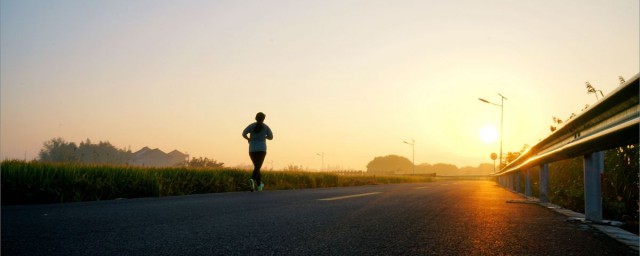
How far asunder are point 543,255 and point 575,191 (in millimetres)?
5818

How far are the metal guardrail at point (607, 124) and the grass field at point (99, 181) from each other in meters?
9.00

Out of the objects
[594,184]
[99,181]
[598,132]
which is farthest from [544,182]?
[99,181]

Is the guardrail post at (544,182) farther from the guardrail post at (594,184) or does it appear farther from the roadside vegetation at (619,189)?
the guardrail post at (594,184)

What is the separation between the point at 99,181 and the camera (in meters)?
10.4

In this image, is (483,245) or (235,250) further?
(483,245)

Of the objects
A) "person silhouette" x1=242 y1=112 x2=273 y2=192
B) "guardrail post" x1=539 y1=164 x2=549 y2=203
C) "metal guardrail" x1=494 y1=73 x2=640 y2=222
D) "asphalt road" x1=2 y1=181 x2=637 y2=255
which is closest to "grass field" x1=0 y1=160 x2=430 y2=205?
"person silhouette" x1=242 y1=112 x2=273 y2=192

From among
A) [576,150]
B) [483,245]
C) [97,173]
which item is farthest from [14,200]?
[576,150]

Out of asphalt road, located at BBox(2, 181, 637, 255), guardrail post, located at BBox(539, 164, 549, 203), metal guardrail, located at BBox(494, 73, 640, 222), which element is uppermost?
metal guardrail, located at BBox(494, 73, 640, 222)

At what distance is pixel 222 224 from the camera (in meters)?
4.59

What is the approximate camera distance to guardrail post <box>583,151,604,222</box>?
473 cm

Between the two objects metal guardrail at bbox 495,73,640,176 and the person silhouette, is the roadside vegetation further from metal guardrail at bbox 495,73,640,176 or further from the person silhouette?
the person silhouette

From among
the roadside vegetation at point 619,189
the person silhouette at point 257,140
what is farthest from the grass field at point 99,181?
the roadside vegetation at point 619,189

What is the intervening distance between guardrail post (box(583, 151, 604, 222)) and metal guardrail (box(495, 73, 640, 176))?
211 mm

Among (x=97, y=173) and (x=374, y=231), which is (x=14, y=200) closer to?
(x=97, y=173)
